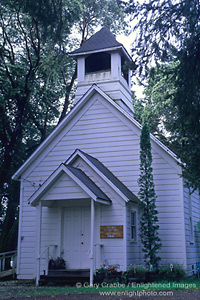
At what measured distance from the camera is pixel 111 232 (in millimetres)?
14164

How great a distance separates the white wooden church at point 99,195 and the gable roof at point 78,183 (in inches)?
1.4

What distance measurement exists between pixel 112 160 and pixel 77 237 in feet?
11.8

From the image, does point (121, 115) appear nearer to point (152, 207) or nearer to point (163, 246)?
point (152, 207)

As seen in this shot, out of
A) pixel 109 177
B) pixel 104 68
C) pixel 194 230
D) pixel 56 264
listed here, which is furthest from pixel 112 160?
pixel 104 68

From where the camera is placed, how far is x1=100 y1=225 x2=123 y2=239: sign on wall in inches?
552

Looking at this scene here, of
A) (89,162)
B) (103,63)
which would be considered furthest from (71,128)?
(103,63)

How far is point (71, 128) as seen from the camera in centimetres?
1744

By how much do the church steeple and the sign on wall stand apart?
662cm

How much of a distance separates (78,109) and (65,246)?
244 inches

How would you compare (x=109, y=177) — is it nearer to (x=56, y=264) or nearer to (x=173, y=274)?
(x=56, y=264)

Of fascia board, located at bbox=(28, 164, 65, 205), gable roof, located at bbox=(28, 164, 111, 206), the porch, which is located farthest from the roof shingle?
the porch

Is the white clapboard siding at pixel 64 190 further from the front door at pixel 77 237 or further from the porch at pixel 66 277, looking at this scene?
the porch at pixel 66 277

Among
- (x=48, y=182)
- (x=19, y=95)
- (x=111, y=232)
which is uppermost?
(x=19, y=95)

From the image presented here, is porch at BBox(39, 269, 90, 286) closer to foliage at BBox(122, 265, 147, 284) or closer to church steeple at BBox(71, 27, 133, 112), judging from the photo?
foliage at BBox(122, 265, 147, 284)
